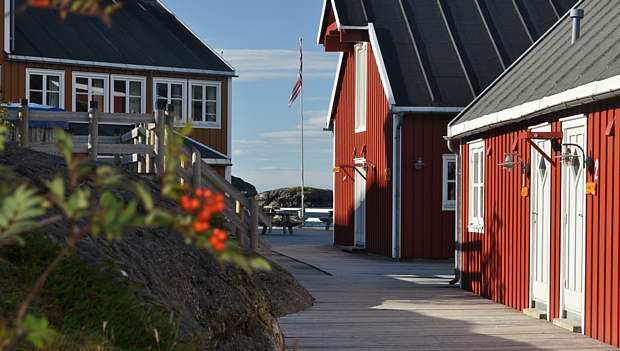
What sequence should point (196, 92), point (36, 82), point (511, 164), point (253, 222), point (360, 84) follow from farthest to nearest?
point (196, 92)
point (36, 82)
point (360, 84)
point (253, 222)
point (511, 164)

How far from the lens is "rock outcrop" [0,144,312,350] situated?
14.7 feet

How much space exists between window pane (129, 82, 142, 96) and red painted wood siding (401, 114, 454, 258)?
844 centimetres

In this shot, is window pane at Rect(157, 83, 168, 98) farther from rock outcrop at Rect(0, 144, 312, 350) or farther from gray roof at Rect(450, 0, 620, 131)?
rock outcrop at Rect(0, 144, 312, 350)

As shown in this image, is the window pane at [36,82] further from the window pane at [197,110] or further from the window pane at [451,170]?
the window pane at [451,170]

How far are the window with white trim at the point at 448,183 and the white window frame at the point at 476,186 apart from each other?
4083 mm

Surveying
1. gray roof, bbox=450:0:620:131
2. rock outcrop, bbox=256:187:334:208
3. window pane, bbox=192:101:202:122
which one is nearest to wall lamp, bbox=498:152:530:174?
gray roof, bbox=450:0:620:131

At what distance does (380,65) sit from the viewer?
14805mm

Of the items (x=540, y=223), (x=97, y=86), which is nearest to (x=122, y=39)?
A: (x=97, y=86)

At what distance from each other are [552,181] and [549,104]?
95cm

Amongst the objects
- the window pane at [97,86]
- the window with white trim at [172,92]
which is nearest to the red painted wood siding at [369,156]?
the window with white trim at [172,92]

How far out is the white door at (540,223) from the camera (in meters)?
7.82

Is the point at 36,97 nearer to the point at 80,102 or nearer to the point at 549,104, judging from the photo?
the point at 80,102

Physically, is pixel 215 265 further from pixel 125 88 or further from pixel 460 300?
pixel 125 88

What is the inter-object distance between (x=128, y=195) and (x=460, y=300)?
5.25m
